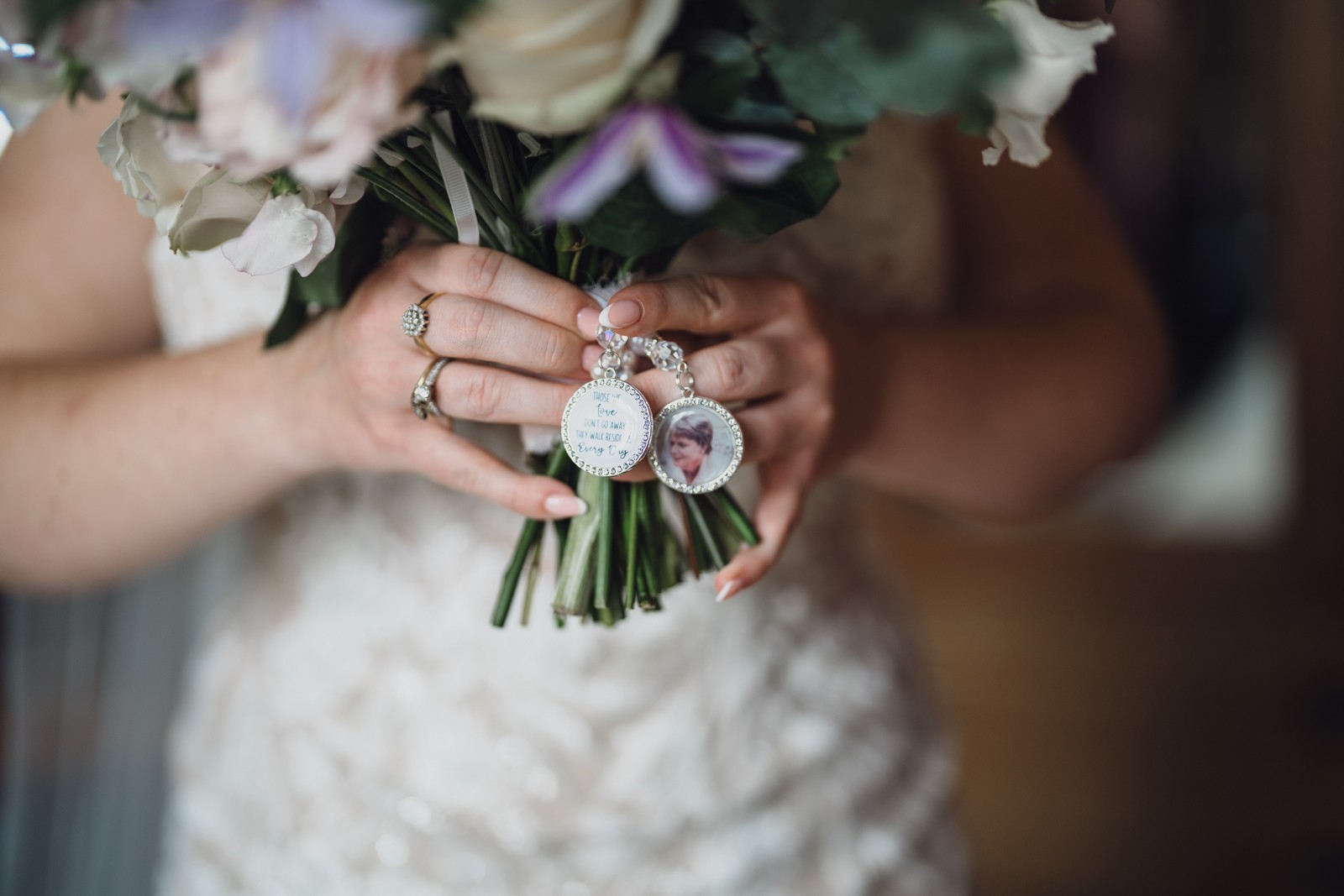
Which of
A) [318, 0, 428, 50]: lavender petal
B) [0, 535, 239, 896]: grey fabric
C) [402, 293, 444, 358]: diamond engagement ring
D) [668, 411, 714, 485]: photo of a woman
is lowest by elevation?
[0, 535, 239, 896]: grey fabric

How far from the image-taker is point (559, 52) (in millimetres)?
358

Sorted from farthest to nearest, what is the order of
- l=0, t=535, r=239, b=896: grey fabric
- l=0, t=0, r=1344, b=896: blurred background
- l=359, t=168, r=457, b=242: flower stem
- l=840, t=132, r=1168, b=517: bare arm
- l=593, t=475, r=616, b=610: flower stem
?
l=0, t=0, r=1344, b=896: blurred background → l=0, t=535, r=239, b=896: grey fabric → l=840, t=132, r=1168, b=517: bare arm → l=593, t=475, r=616, b=610: flower stem → l=359, t=168, r=457, b=242: flower stem

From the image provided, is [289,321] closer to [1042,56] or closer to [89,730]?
[1042,56]

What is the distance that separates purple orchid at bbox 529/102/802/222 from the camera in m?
0.33

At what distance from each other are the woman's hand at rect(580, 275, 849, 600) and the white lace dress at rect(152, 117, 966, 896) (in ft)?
0.71

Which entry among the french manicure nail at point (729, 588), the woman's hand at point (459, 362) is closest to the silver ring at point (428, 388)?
the woman's hand at point (459, 362)

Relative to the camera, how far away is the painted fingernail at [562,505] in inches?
23.7

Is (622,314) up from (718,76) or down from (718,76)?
down

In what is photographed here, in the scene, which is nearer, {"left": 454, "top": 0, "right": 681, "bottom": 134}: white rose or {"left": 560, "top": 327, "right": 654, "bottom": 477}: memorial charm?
{"left": 454, "top": 0, "right": 681, "bottom": 134}: white rose

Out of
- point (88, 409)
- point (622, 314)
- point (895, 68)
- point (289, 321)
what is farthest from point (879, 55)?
point (88, 409)

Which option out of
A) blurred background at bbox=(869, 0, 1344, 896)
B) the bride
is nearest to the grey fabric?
the bride

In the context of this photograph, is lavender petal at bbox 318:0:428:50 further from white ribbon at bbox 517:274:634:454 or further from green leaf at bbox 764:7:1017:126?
white ribbon at bbox 517:274:634:454

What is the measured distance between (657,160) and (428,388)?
0.31 m

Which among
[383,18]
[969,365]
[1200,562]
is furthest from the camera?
[1200,562]
